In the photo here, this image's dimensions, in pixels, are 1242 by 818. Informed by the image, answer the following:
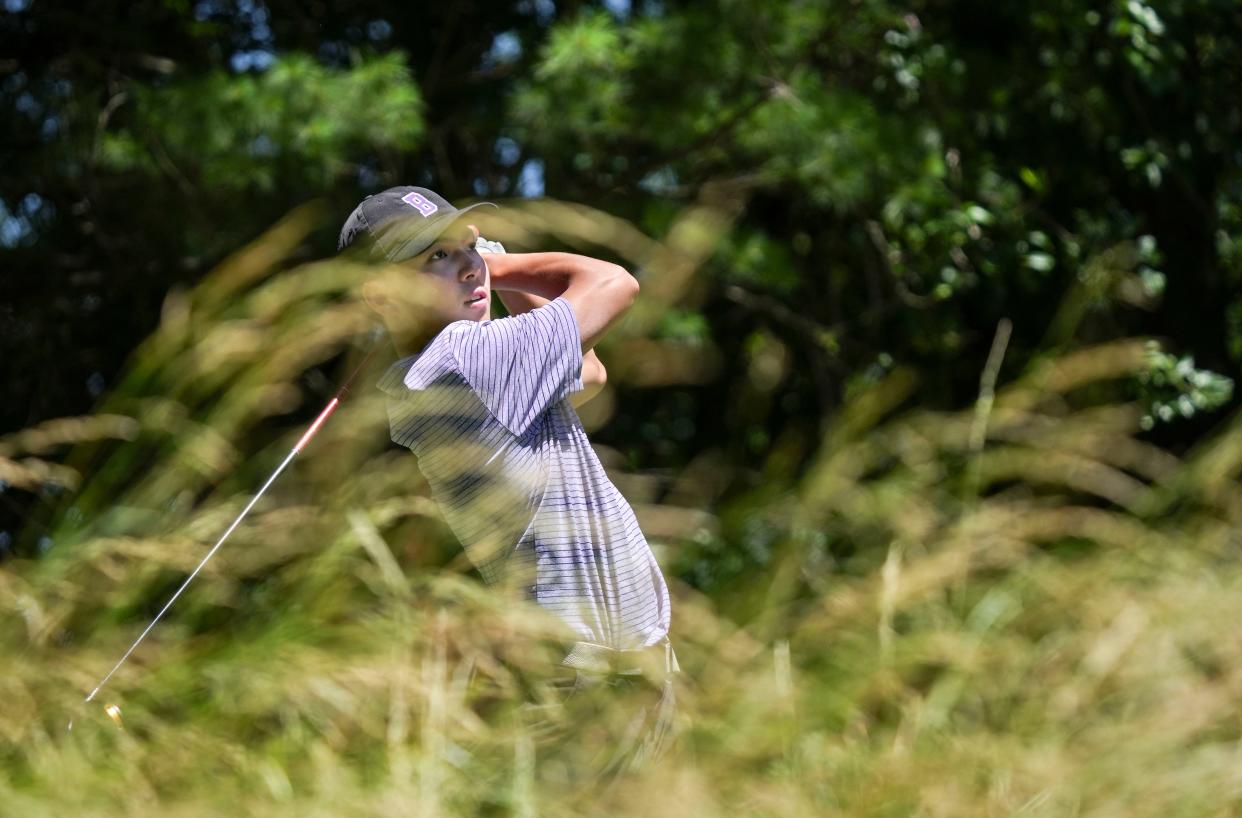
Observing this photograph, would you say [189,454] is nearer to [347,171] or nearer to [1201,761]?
[1201,761]

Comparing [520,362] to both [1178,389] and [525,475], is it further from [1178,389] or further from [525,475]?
[1178,389]

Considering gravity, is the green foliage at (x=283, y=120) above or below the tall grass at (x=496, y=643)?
below

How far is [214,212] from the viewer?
5.94m

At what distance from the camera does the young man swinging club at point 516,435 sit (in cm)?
256

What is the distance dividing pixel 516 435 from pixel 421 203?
0.43m

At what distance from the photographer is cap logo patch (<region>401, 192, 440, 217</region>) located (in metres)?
2.69

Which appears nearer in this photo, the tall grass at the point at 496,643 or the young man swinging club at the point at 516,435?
the tall grass at the point at 496,643

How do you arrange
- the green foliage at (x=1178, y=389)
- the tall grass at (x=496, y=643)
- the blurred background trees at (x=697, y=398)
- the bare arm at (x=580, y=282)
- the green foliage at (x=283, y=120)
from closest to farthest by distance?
the tall grass at (x=496, y=643), the blurred background trees at (x=697, y=398), the bare arm at (x=580, y=282), the green foliage at (x=283, y=120), the green foliage at (x=1178, y=389)

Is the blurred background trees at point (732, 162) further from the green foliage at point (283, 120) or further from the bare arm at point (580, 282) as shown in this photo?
the bare arm at point (580, 282)

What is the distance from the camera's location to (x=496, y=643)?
2396 millimetres

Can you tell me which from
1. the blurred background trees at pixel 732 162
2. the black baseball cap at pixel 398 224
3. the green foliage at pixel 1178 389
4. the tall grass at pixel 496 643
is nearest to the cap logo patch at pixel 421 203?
the black baseball cap at pixel 398 224

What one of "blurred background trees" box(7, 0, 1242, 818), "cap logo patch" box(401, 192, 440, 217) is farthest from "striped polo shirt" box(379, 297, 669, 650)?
"cap logo patch" box(401, 192, 440, 217)

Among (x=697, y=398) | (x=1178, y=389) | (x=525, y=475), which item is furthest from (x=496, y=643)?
(x=697, y=398)

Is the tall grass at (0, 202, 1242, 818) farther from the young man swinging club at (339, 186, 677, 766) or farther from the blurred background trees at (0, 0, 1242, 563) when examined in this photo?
the blurred background trees at (0, 0, 1242, 563)
